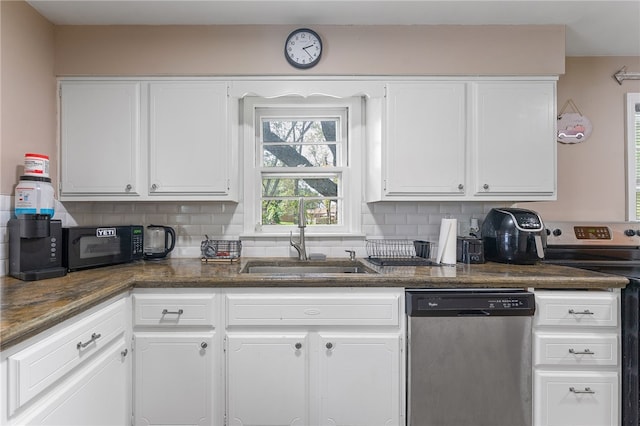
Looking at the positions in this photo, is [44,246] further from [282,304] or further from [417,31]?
[417,31]

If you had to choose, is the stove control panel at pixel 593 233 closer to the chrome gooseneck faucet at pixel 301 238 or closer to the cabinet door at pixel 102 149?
the chrome gooseneck faucet at pixel 301 238

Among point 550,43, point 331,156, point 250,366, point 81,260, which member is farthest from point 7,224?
point 550,43

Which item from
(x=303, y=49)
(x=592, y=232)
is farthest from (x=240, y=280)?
(x=592, y=232)

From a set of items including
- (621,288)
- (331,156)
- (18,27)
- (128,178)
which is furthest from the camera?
(331,156)

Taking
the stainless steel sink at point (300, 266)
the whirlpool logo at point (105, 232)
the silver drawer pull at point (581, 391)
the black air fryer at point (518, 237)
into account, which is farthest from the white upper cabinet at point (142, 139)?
the silver drawer pull at point (581, 391)

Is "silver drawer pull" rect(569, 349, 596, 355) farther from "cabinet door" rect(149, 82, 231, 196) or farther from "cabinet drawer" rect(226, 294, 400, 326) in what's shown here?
"cabinet door" rect(149, 82, 231, 196)

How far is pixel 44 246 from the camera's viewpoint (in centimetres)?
165

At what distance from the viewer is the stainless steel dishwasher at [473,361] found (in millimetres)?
1587

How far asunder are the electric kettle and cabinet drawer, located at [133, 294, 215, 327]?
60cm

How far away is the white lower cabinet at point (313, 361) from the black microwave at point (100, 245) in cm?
87

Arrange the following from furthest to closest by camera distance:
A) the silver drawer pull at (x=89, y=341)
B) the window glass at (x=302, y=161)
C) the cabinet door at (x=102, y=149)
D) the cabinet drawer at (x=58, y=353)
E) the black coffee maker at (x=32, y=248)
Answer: the window glass at (x=302, y=161) → the cabinet door at (x=102, y=149) → the black coffee maker at (x=32, y=248) → the silver drawer pull at (x=89, y=341) → the cabinet drawer at (x=58, y=353)

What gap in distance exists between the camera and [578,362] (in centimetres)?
161

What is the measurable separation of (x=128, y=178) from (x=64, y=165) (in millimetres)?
400

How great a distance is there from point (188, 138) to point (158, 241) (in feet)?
2.51
